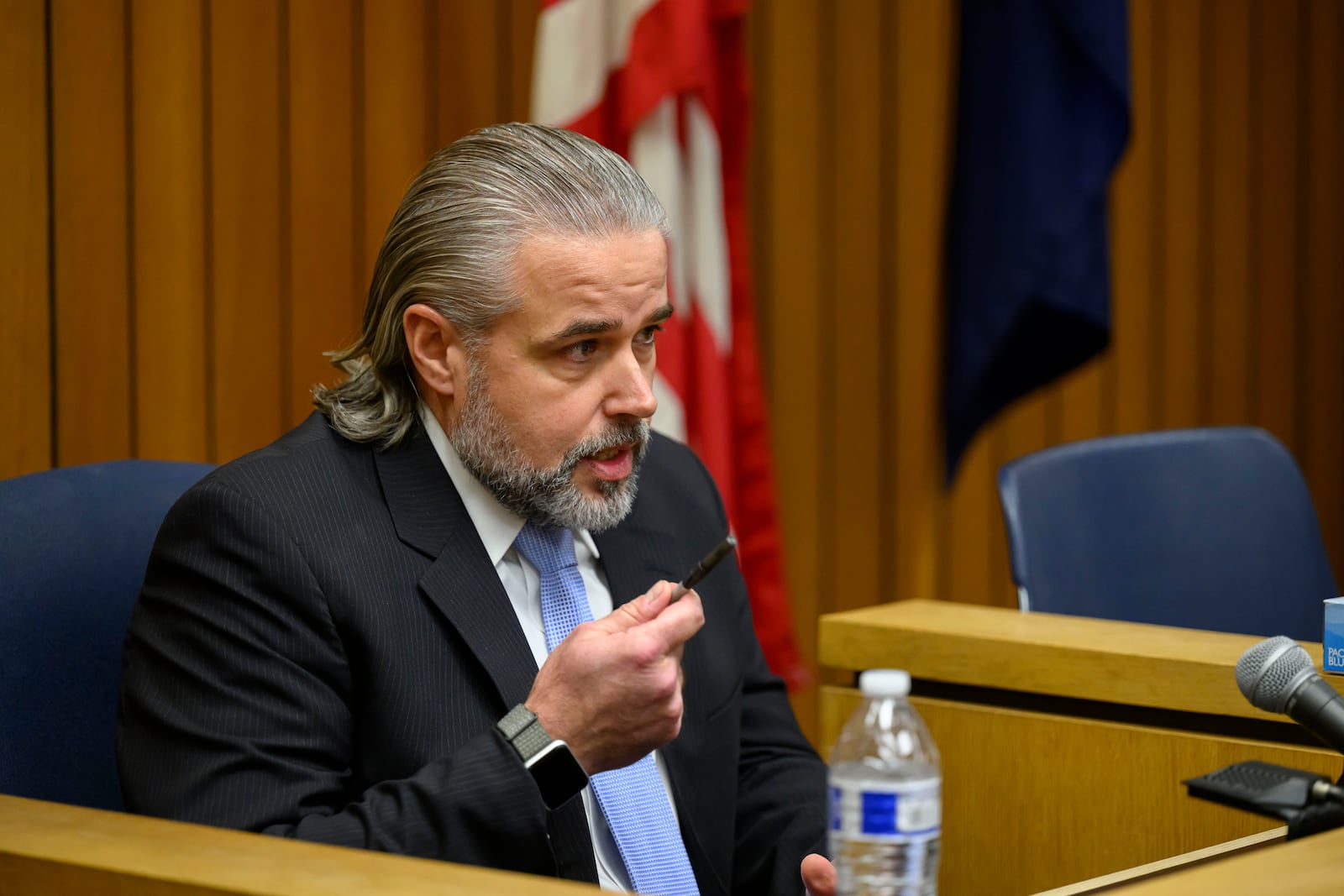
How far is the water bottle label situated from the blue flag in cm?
217

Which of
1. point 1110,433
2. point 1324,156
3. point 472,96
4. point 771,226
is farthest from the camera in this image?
point 1324,156

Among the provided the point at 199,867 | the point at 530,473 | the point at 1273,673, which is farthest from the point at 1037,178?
the point at 199,867

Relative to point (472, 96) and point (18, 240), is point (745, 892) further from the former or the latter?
point (472, 96)

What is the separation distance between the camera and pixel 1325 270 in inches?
187

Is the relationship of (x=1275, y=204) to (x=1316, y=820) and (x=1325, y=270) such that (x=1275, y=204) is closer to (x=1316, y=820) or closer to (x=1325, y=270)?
(x=1325, y=270)

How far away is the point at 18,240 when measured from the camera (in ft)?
7.50

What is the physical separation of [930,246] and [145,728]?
2620 mm

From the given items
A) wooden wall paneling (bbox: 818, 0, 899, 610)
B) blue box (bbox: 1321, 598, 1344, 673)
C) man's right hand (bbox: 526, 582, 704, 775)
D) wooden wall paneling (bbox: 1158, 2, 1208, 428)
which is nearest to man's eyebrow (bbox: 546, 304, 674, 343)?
man's right hand (bbox: 526, 582, 704, 775)

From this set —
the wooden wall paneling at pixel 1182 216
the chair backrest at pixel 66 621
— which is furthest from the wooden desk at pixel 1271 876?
the wooden wall paneling at pixel 1182 216

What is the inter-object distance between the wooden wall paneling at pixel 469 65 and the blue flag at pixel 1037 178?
38.7 inches

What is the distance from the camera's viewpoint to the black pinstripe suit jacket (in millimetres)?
1416

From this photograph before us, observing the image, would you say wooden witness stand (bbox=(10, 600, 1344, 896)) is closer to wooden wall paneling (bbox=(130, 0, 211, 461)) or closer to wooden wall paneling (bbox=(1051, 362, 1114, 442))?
wooden wall paneling (bbox=(130, 0, 211, 461))

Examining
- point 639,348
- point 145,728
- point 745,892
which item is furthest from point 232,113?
point 745,892

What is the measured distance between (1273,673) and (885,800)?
0.42 meters
